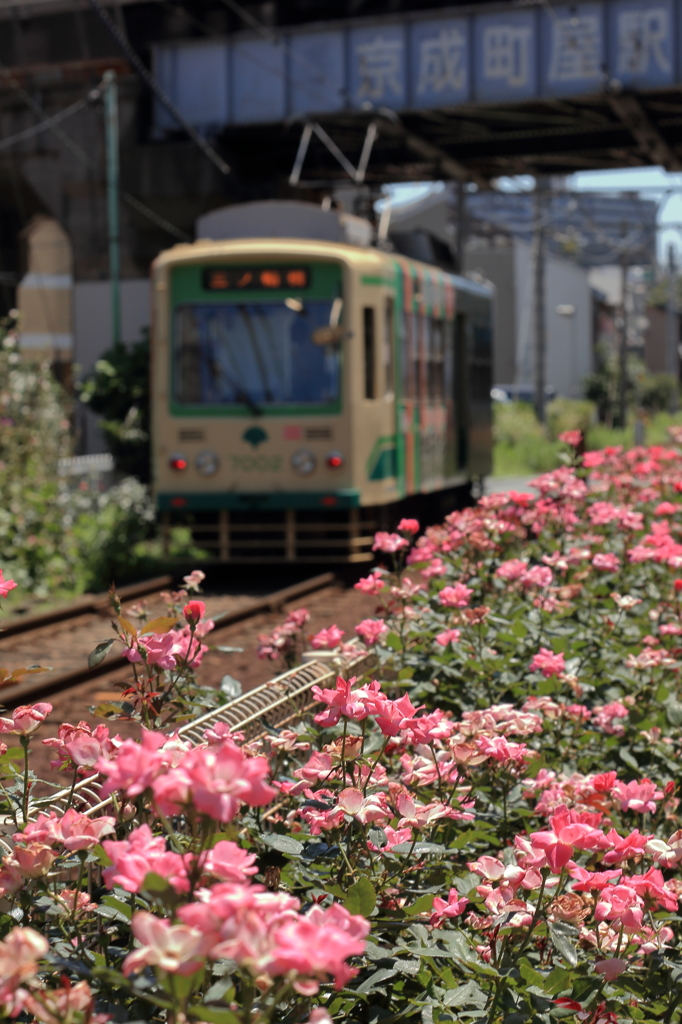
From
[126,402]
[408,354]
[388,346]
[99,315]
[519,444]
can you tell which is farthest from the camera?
[519,444]

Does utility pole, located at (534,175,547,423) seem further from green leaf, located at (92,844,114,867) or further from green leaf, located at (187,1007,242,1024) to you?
green leaf, located at (187,1007,242,1024)

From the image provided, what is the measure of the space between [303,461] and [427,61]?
15.5m

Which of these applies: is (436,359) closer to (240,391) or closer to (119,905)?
(240,391)

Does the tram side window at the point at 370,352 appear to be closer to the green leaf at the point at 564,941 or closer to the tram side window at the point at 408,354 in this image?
the tram side window at the point at 408,354

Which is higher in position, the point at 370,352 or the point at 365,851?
the point at 370,352

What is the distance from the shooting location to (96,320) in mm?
27859

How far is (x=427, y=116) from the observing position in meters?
26.7

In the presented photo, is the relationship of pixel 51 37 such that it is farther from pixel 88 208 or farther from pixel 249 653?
pixel 249 653

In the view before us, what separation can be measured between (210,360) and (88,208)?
1576 cm

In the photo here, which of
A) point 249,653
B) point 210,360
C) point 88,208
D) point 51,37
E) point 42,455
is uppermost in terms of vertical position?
point 51,37

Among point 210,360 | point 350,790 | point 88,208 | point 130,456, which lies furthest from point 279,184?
point 350,790

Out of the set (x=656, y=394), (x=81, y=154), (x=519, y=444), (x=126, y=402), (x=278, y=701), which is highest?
(x=81, y=154)

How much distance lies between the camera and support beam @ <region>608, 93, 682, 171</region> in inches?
989

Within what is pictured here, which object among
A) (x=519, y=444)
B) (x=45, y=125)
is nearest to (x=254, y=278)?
(x=45, y=125)
